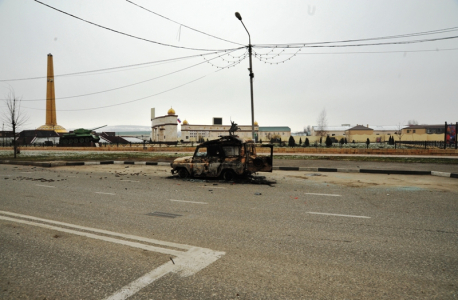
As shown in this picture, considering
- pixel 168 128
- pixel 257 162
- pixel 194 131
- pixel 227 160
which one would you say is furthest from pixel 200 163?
pixel 194 131

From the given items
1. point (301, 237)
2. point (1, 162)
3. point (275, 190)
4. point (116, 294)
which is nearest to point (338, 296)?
point (301, 237)

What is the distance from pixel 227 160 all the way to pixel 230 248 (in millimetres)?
7153

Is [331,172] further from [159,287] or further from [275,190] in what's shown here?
[159,287]

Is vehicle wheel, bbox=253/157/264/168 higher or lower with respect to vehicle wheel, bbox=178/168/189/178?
higher

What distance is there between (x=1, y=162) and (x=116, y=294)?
24.3 metres

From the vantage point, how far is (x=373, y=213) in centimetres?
608

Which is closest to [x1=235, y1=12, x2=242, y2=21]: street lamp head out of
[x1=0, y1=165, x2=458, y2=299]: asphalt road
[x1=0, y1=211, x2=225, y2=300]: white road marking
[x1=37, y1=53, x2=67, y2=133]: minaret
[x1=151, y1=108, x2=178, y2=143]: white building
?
[x1=0, y1=165, x2=458, y2=299]: asphalt road

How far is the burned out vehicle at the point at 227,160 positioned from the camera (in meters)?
10.9

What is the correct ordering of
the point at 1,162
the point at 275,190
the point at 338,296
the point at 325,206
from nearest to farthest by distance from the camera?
the point at 338,296 < the point at 325,206 < the point at 275,190 < the point at 1,162

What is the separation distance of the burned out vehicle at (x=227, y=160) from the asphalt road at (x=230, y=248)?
3188 millimetres

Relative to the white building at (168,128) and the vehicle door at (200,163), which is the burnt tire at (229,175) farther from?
the white building at (168,128)

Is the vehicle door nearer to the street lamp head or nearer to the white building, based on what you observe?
the street lamp head

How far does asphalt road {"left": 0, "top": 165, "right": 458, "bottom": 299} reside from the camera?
2.96 metres

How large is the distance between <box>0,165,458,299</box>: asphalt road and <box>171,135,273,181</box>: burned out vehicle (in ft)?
10.5
